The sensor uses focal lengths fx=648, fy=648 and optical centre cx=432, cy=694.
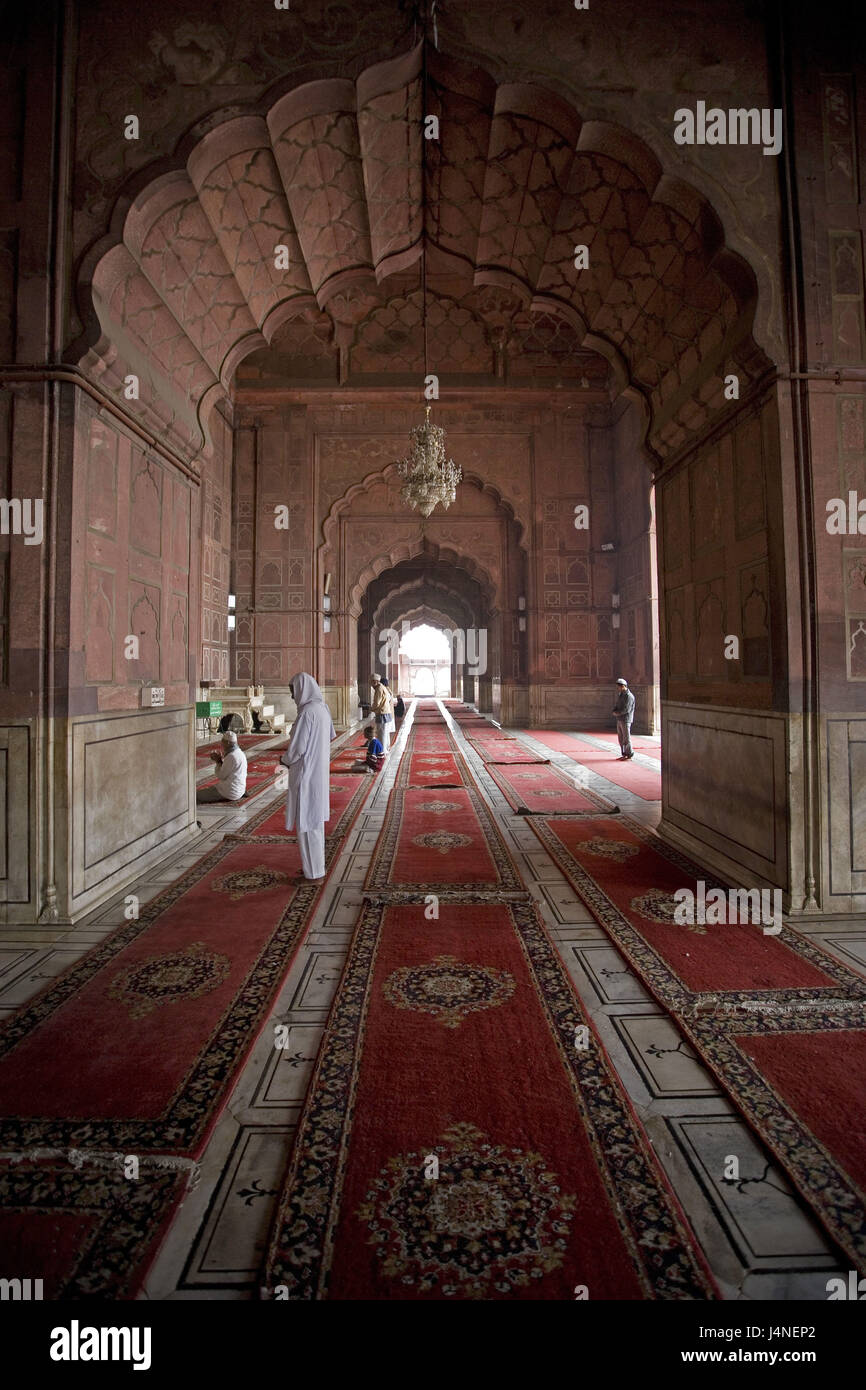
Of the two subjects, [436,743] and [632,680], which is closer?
[436,743]

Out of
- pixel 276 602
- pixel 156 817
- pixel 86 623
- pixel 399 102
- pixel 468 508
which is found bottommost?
pixel 156 817

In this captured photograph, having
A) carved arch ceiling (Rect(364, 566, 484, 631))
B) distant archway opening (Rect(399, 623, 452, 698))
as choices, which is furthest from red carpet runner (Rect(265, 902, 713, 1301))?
distant archway opening (Rect(399, 623, 452, 698))

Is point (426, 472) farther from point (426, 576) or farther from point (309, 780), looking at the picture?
point (426, 576)

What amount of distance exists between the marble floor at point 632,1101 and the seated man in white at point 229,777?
2576 mm

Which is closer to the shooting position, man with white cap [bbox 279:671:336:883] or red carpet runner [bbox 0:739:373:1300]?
red carpet runner [bbox 0:739:373:1300]

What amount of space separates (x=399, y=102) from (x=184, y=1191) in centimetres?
477

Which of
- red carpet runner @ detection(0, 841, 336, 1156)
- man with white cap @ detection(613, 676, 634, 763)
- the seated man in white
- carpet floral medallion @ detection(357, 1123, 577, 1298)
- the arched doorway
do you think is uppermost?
the arched doorway

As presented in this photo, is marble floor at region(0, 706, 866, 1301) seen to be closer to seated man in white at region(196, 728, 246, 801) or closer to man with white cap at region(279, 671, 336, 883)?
man with white cap at region(279, 671, 336, 883)

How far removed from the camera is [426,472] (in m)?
A: 9.54

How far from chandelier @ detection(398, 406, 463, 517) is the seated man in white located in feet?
17.3

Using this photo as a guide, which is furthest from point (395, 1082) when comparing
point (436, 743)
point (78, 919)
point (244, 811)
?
point (436, 743)

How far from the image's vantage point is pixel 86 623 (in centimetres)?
324

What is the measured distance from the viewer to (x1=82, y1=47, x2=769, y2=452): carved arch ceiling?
10.9 ft
